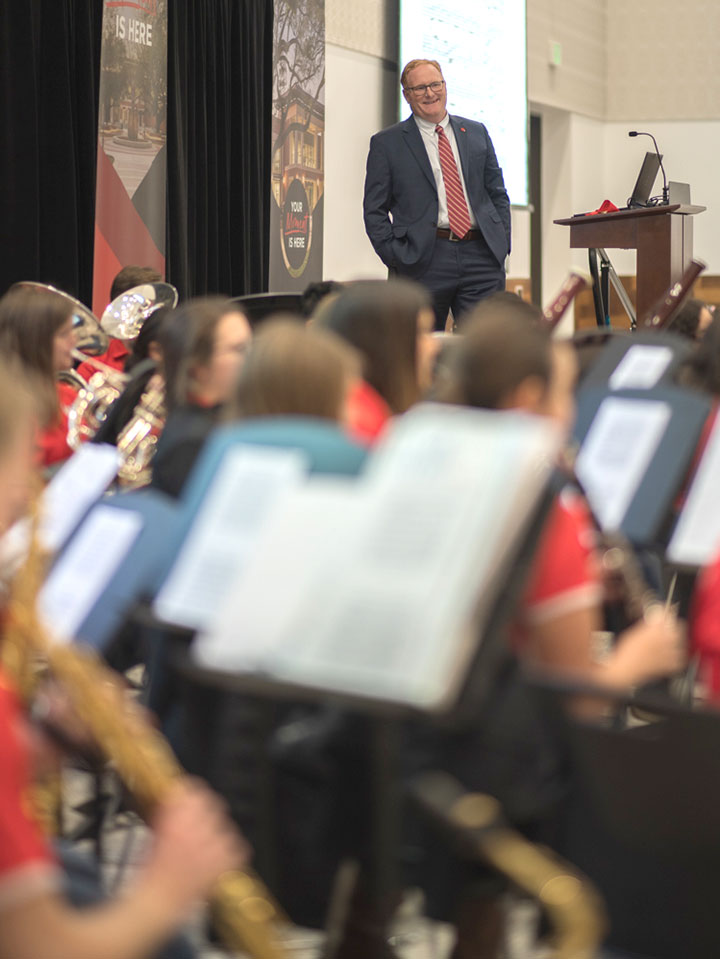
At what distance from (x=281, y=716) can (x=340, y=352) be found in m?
0.44

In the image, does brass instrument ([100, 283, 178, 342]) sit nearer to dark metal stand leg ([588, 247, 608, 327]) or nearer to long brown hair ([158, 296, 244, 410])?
long brown hair ([158, 296, 244, 410])

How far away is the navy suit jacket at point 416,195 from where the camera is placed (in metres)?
5.60

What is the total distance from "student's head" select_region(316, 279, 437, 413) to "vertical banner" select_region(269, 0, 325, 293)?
512cm

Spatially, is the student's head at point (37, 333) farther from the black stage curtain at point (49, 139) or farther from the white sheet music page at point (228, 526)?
the black stage curtain at point (49, 139)

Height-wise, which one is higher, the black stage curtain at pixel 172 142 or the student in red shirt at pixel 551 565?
the black stage curtain at pixel 172 142

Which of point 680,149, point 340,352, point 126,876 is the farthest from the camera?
point 680,149

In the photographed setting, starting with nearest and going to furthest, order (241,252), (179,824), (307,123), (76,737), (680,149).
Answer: (179,824) < (76,737) < (241,252) < (307,123) < (680,149)

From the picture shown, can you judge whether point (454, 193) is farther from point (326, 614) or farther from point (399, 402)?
point (326, 614)

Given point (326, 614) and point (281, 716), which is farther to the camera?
point (281, 716)

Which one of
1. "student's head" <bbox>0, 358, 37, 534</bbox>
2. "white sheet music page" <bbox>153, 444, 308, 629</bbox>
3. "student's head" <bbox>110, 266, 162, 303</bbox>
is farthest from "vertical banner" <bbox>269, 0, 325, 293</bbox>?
"student's head" <bbox>0, 358, 37, 534</bbox>

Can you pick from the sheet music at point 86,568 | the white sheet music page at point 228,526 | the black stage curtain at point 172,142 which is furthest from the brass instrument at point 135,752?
the black stage curtain at point 172,142

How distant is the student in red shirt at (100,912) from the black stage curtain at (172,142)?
183 inches

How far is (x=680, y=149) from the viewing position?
10.4 meters

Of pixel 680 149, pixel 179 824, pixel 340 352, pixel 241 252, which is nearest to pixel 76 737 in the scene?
pixel 179 824
